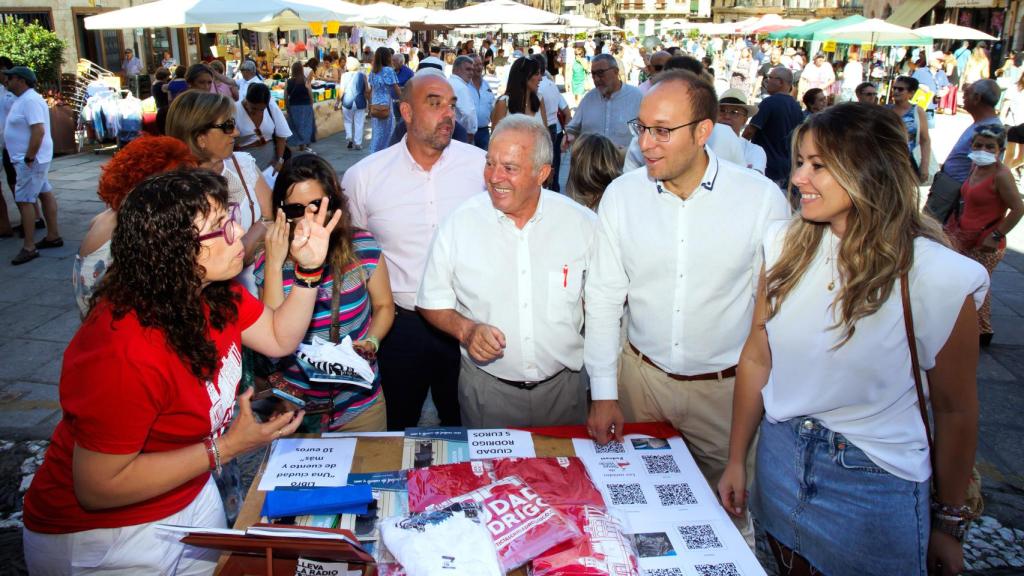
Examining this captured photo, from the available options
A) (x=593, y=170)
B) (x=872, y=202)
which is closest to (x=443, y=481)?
(x=872, y=202)

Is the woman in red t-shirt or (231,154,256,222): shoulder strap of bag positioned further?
(231,154,256,222): shoulder strap of bag

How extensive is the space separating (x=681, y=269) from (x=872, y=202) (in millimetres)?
830

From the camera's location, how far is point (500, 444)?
2.21 meters

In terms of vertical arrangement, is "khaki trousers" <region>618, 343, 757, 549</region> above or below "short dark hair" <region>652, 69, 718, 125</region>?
below

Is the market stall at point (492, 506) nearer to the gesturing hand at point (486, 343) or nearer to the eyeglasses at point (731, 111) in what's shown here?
the gesturing hand at point (486, 343)

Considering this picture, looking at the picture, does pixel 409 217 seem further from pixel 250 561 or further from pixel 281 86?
pixel 281 86

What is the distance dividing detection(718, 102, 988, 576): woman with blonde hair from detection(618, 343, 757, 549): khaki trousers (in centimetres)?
58

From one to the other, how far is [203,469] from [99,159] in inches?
494

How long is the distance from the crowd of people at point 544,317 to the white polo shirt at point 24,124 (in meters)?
4.57

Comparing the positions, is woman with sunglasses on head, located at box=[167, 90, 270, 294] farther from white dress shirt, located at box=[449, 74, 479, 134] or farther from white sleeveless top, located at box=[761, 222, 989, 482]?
white dress shirt, located at box=[449, 74, 479, 134]

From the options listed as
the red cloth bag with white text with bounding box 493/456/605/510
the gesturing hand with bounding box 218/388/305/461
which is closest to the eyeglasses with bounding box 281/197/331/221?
the gesturing hand with bounding box 218/388/305/461

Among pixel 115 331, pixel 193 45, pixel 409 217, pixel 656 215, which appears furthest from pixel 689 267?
pixel 193 45

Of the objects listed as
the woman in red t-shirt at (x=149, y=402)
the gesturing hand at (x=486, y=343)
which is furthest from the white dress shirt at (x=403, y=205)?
the woman in red t-shirt at (x=149, y=402)

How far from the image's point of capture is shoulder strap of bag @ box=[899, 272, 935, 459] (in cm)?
178
